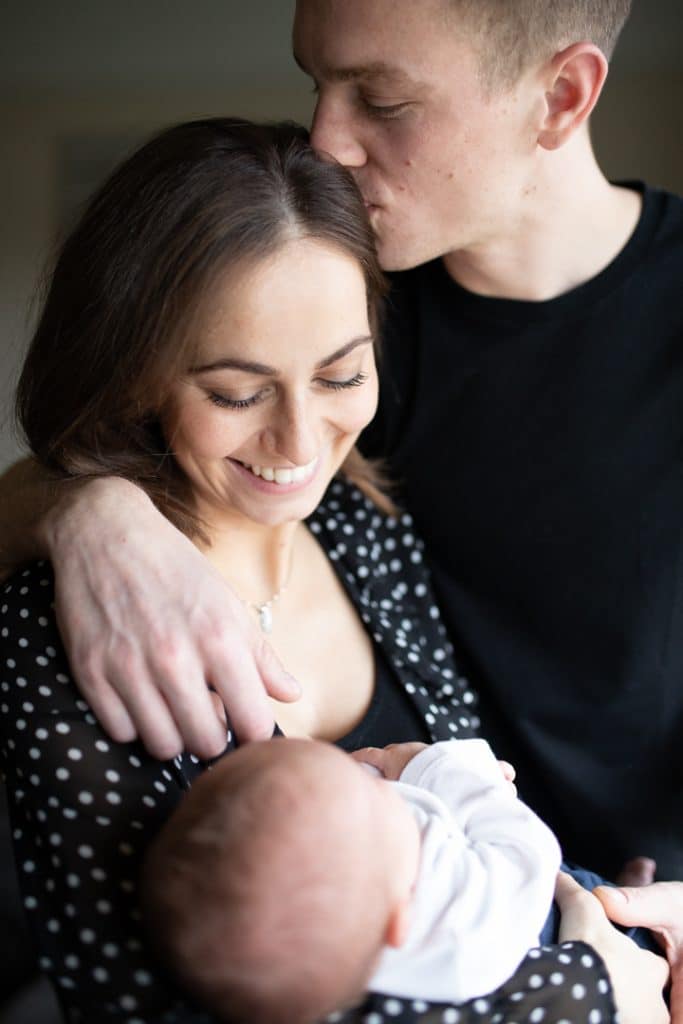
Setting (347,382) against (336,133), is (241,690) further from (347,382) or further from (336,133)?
Result: (336,133)

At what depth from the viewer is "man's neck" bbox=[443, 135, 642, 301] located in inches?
76.9

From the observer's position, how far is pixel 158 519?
1466mm

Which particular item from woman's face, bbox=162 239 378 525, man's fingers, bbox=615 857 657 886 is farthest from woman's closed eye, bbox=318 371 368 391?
man's fingers, bbox=615 857 657 886

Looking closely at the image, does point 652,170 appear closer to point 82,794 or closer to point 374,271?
point 374,271

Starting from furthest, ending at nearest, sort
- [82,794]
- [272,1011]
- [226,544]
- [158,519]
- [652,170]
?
1. [652,170]
2. [226,544]
3. [158,519]
4. [82,794]
5. [272,1011]

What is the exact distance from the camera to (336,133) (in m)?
1.76

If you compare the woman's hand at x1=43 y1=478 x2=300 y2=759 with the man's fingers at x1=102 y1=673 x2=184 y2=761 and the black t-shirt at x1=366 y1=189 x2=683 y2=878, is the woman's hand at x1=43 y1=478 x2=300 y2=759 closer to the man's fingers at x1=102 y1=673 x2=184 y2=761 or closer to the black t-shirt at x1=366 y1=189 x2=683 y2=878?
the man's fingers at x1=102 y1=673 x2=184 y2=761

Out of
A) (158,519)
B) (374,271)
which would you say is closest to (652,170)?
(374,271)

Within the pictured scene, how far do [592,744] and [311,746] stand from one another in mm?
890

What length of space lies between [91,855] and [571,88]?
1.37 meters

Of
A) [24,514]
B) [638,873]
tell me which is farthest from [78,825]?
[638,873]

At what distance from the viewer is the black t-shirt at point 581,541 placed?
74.8 inches

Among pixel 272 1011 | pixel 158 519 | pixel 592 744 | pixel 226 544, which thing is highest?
pixel 158 519

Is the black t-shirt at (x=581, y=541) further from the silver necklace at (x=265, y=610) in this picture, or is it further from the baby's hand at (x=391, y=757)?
the baby's hand at (x=391, y=757)
